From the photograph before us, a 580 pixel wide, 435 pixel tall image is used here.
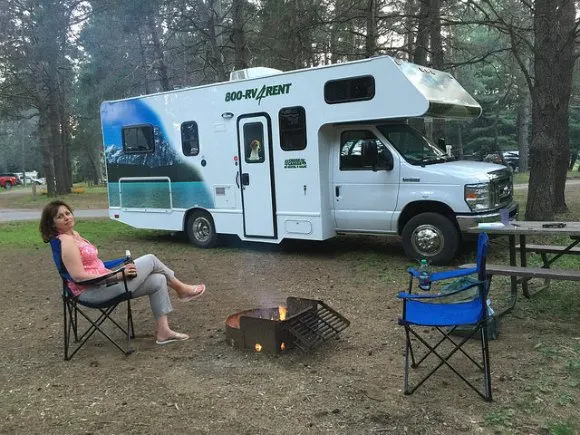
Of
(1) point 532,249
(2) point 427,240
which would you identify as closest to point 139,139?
(2) point 427,240

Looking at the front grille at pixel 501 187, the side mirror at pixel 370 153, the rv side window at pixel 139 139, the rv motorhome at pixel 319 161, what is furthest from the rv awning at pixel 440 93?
the rv side window at pixel 139 139

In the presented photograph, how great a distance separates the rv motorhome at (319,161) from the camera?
702 cm

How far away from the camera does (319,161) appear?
773 centimetres

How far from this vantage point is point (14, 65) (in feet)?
70.9

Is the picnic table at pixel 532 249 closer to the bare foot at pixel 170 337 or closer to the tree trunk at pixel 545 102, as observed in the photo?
the bare foot at pixel 170 337

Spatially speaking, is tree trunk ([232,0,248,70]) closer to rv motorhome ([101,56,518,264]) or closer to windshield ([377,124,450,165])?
rv motorhome ([101,56,518,264])

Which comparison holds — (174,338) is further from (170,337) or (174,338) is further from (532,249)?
(532,249)

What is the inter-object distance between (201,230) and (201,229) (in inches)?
0.7

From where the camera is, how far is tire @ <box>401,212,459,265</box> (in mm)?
7020

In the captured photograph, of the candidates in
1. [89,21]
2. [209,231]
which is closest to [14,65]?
[89,21]

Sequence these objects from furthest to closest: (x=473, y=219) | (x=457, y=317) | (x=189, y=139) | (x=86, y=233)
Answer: (x=86, y=233)
(x=189, y=139)
(x=473, y=219)
(x=457, y=317)

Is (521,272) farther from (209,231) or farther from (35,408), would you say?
(209,231)

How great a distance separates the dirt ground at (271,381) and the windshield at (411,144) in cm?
216

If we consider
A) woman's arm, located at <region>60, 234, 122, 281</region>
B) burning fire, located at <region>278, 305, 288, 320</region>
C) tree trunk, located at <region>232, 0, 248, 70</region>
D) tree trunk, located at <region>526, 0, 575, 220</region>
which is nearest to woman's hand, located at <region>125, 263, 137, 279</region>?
woman's arm, located at <region>60, 234, 122, 281</region>
